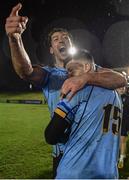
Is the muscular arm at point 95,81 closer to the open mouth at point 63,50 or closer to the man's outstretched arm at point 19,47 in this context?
the man's outstretched arm at point 19,47

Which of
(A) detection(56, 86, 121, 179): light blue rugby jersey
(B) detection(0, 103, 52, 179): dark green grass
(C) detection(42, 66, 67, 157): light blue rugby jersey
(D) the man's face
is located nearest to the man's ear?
(A) detection(56, 86, 121, 179): light blue rugby jersey

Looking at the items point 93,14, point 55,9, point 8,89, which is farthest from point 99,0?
point 8,89

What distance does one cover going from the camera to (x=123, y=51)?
5922 cm

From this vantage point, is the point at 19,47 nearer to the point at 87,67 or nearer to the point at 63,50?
the point at 87,67

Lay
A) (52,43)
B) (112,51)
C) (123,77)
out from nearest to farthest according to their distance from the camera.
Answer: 1. (123,77)
2. (52,43)
3. (112,51)

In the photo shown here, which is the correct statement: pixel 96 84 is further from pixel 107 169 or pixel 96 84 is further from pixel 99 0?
pixel 99 0

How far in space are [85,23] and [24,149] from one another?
49.7 meters

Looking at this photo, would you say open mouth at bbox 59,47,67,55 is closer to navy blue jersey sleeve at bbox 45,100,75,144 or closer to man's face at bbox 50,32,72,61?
man's face at bbox 50,32,72,61

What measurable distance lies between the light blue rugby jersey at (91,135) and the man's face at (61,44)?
4.06ft

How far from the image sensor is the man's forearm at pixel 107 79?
3375 millimetres

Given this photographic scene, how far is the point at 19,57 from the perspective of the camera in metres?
3.82

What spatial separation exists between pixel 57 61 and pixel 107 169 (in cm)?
169

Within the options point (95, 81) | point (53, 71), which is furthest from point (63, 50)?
point (95, 81)

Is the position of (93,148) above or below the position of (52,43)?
below
